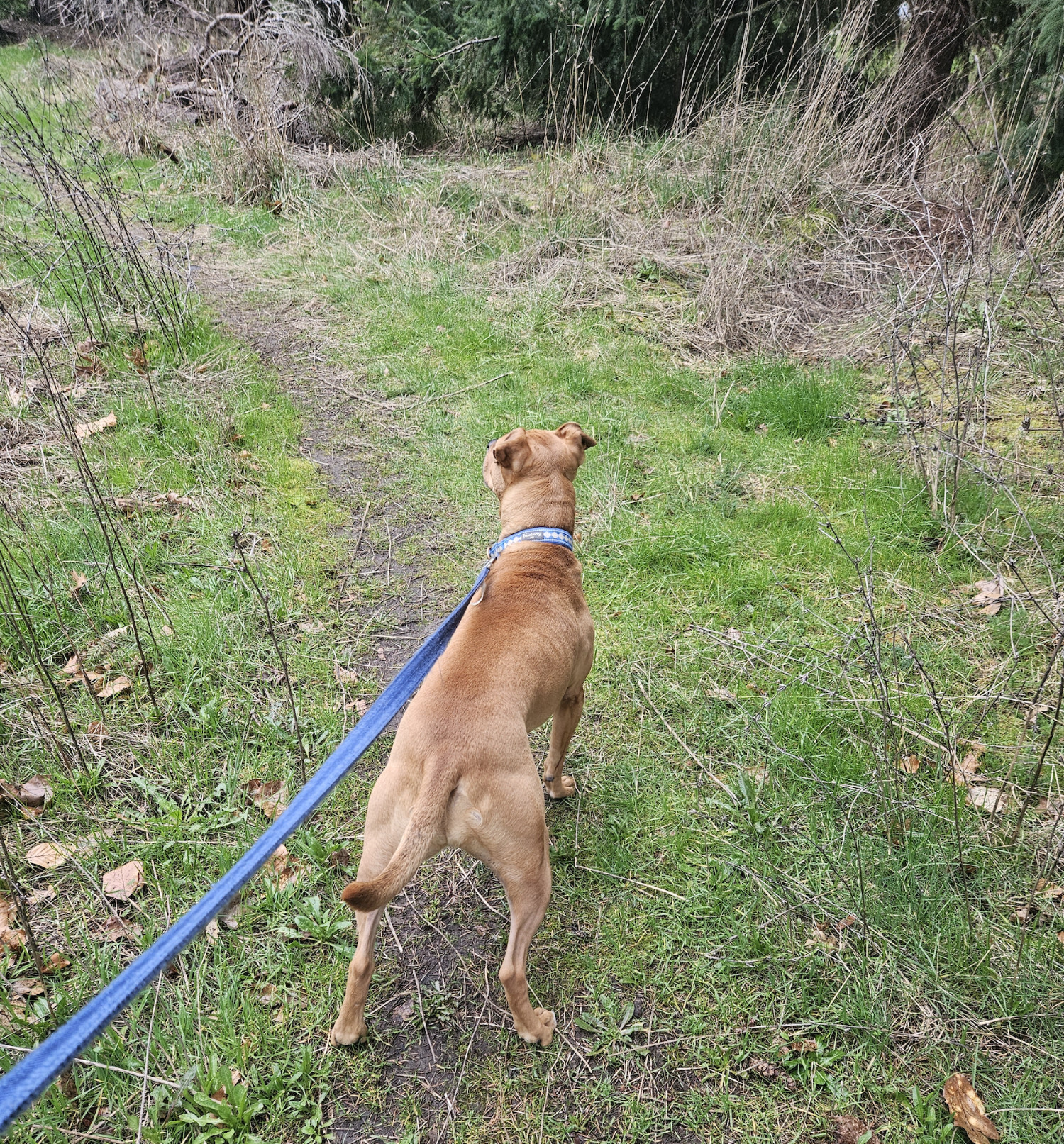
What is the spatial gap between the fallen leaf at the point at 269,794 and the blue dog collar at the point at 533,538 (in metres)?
1.20

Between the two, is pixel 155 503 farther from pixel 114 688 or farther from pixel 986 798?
pixel 986 798

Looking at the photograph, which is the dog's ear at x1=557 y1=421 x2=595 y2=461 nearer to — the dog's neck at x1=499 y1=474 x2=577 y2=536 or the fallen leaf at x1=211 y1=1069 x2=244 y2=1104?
the dog's neck at x1=499 y1=474 x2=577 y2=536

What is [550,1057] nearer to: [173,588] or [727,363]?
[173,588]

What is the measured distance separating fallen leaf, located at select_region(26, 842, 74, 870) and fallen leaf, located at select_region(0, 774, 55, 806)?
0.69ft

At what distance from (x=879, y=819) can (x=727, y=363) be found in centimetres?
430

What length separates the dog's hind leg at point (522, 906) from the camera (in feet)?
6.93

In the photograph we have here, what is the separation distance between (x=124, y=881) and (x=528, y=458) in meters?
2.10

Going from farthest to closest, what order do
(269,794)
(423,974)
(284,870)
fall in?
(269,794) < (284,870) < (423,974)

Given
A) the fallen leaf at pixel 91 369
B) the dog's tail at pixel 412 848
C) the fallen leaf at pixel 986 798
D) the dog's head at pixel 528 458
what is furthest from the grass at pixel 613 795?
the dog's head at pixel 528 458

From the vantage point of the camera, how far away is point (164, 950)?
1.34 m

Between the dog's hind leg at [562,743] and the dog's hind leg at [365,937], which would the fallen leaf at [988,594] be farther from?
the dog's hind leg at [365,937]

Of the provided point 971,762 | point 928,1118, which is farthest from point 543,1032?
point 971,762

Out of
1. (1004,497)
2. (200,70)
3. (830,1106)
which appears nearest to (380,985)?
(830,1106)

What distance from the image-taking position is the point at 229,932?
2488 millimetres
